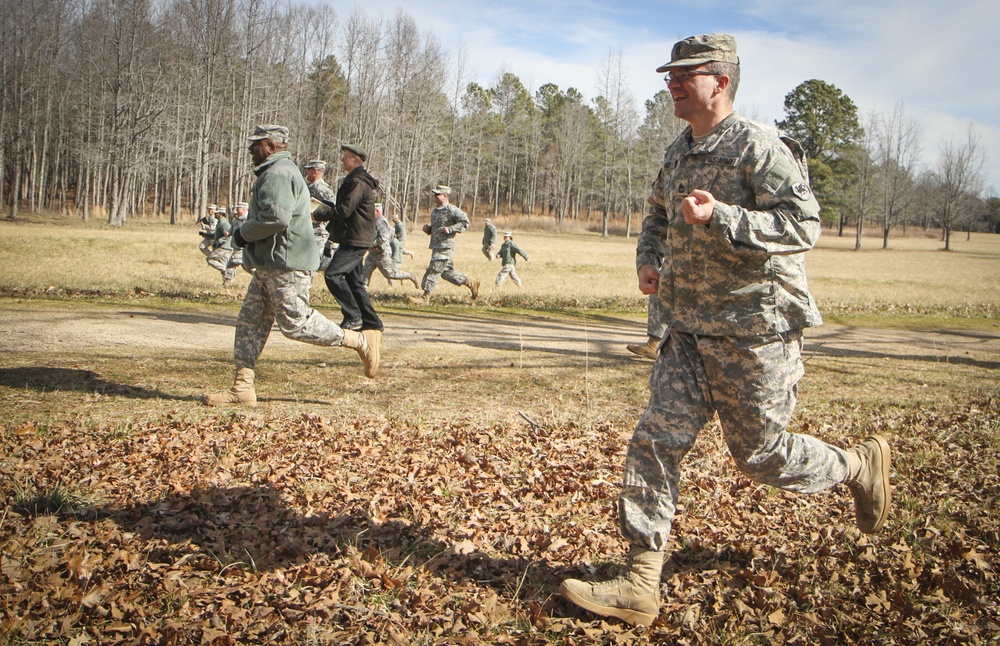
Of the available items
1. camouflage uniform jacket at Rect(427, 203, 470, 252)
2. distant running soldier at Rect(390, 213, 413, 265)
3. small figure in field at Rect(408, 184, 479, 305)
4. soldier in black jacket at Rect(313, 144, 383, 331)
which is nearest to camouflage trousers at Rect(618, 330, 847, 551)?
soldier in black jacket at Rect(313, 144, 383, 331)

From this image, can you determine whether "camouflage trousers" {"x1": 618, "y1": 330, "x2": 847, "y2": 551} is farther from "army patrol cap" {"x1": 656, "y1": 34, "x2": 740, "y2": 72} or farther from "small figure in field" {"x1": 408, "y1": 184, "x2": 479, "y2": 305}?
"small figure in field" {"x1": 408, "y1": 184, "x2": 479, "y2": 305}

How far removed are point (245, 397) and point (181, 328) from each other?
4232 millimetres

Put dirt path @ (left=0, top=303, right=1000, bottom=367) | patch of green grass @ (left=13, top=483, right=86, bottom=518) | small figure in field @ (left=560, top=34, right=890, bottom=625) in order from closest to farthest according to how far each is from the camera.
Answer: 1. small figure in field @ (left=560, top=34, right=890, bottom=625)
2. patch of green grass @ (left=13, top=483, right=86, bottom=518)
3. dirt path @ (left=0, top=303, right=1000, bottom=367)

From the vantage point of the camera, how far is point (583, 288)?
64.4 ft

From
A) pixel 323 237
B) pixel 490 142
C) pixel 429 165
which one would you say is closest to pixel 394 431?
pixel 323 237

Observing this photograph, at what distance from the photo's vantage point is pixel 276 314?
20.6 feet

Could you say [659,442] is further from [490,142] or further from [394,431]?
[490,142]

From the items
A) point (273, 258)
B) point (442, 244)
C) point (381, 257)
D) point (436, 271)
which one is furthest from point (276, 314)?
point (442, 244)

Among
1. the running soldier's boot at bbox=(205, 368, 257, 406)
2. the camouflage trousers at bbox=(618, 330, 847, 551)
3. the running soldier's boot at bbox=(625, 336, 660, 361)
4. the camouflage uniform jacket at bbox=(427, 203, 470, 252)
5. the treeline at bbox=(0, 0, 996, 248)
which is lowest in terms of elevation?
the running soldier's boot at bbox=(205, 368, 257, 406)

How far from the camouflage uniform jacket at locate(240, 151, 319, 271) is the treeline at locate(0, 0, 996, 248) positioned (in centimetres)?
3133

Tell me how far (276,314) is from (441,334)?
189 inches

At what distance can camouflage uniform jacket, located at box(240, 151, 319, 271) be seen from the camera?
6.03 m

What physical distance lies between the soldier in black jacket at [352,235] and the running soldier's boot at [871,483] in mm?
5513

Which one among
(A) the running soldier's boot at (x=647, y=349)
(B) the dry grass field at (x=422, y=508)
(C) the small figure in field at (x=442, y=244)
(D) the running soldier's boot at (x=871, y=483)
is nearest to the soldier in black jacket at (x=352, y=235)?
(B) the dry grass field at (x=422, y=508)
